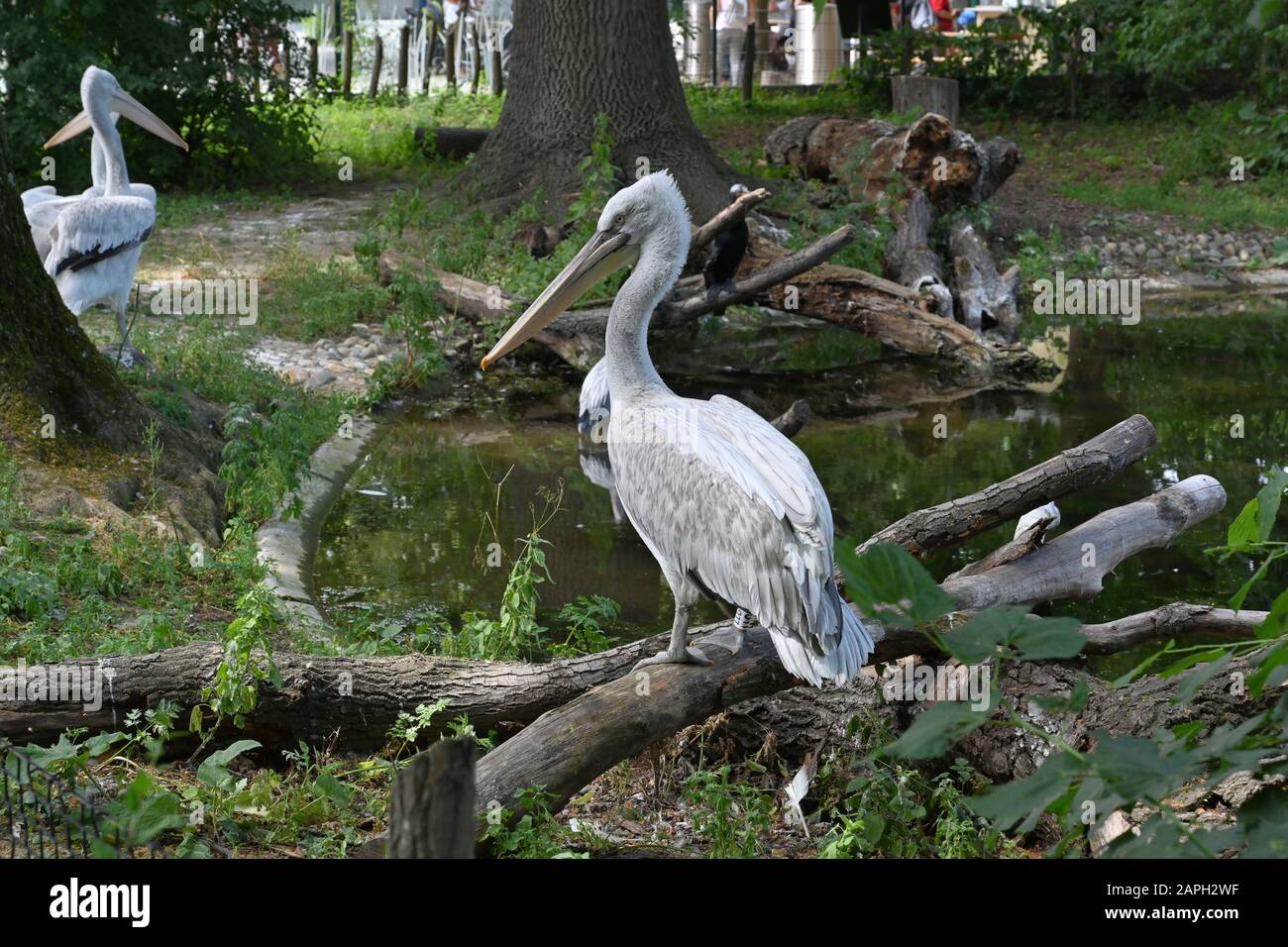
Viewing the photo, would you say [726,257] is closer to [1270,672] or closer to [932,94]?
[932,94]

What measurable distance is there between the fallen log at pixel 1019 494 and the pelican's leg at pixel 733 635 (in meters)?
0.74

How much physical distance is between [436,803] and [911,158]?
37.5 ft

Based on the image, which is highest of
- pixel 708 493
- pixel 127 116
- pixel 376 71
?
pixel 376 71

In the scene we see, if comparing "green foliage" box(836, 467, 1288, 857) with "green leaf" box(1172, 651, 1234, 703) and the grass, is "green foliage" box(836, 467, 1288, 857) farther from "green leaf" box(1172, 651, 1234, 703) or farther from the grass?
the grass

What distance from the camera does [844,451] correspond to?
8.76 metres

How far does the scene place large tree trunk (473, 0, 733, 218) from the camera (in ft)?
43.1

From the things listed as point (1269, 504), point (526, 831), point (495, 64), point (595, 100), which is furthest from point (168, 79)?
point (1269, 504)

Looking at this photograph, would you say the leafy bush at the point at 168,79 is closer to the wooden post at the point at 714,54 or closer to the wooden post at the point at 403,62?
the wooden post at the point at 403,62

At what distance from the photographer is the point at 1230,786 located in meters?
3.62

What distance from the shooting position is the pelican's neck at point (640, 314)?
15.1 ft

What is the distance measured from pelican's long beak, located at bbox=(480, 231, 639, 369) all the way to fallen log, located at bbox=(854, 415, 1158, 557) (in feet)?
4.74

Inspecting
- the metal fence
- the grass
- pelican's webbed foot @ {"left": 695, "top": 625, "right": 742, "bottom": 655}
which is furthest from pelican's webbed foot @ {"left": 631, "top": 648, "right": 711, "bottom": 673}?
the grass

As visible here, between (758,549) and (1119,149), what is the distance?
1544 centimetres
